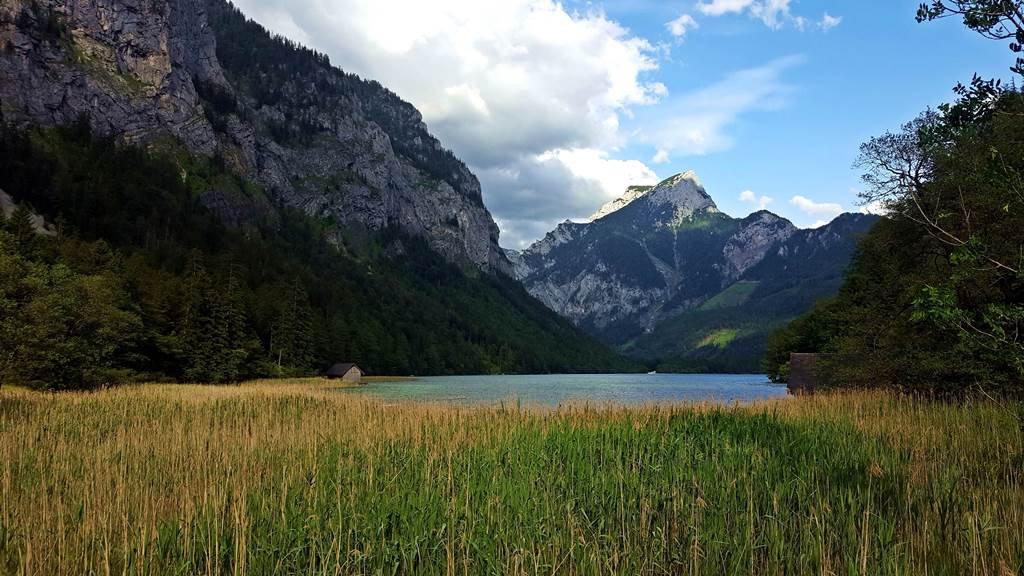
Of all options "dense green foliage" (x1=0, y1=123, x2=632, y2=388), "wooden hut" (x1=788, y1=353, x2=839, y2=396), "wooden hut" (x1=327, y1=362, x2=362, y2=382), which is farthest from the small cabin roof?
"wooden hut" (x1=788, y1=353, x2=839, y2=396)

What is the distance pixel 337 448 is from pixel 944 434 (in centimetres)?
1281

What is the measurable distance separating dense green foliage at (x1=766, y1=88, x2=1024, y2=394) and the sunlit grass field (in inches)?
86.9

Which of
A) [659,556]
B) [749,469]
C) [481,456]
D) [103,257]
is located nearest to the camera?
[659,556]

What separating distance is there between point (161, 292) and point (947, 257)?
67681 millimetres

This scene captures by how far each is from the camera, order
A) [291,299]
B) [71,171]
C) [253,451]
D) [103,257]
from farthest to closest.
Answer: [71,171]
[291,299]
[103,257]
[253,451]

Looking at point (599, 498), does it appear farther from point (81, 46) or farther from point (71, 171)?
point (81, 46)

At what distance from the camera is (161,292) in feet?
193

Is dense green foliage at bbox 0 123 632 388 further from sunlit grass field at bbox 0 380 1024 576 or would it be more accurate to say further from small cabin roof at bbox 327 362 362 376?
sunlit grass field at bbox 0 380 1024 576

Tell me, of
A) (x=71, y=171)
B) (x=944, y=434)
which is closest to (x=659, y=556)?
(x=944, y=434)

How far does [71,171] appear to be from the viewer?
109812 mm

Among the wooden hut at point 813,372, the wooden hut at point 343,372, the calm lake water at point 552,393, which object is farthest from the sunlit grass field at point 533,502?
the wooden hut at point 343,372

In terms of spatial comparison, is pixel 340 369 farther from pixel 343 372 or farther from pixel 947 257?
pixel 947 257

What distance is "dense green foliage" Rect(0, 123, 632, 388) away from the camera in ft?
125

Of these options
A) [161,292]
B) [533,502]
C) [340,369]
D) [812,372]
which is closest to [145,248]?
[161,292]
